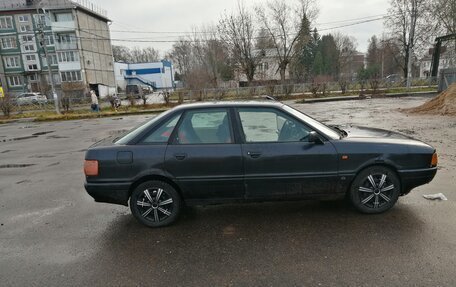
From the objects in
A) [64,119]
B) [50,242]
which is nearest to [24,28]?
[64,119]

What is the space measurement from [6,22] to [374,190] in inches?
2508

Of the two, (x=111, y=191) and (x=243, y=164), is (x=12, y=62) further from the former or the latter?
(x=243, y=164)

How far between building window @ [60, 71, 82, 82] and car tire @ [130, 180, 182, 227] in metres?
48.2

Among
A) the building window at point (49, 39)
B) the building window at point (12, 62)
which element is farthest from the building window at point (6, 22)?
the building window at point (49, 39)

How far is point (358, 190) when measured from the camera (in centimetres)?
374

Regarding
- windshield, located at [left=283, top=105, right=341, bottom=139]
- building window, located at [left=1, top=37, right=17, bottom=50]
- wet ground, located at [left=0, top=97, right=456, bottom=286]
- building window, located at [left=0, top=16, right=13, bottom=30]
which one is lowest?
wet ground, located at [left=0, top=97, right=456, bottom=286]

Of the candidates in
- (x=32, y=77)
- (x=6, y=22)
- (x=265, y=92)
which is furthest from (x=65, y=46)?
(x=265, y=92)

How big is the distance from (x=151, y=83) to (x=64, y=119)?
47.5 meters

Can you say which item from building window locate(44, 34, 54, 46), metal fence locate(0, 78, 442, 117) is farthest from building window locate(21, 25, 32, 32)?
metal fence locate(0, 78, 442, 117)

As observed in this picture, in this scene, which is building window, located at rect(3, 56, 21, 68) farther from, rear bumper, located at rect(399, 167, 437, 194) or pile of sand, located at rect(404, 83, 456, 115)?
rear bumper, located at rect(399, 167, 437, 194)

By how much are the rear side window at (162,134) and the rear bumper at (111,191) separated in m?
0.63

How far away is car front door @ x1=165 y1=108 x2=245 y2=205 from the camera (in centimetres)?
361

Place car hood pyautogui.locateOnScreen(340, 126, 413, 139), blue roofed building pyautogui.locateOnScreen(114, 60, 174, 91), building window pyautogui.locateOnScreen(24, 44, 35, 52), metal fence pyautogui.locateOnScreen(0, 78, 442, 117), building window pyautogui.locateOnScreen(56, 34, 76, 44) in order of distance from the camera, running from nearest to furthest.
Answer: car hood pyautogui.locateOnScreen(340, 126, 413, 139), metal fence pyautogui.locateOnScreen(0, 78, 442, 117), building window pyautogui.locateOnScreen(56, 34, 76, 44), building window pyautogui.locateOnScreen(24, 44, 35, 52), blue roofed building pyautogui.locateOnScreen(114, 60, 174, 91)

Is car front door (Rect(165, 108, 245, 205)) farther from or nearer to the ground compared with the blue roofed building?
nearer to the ground
